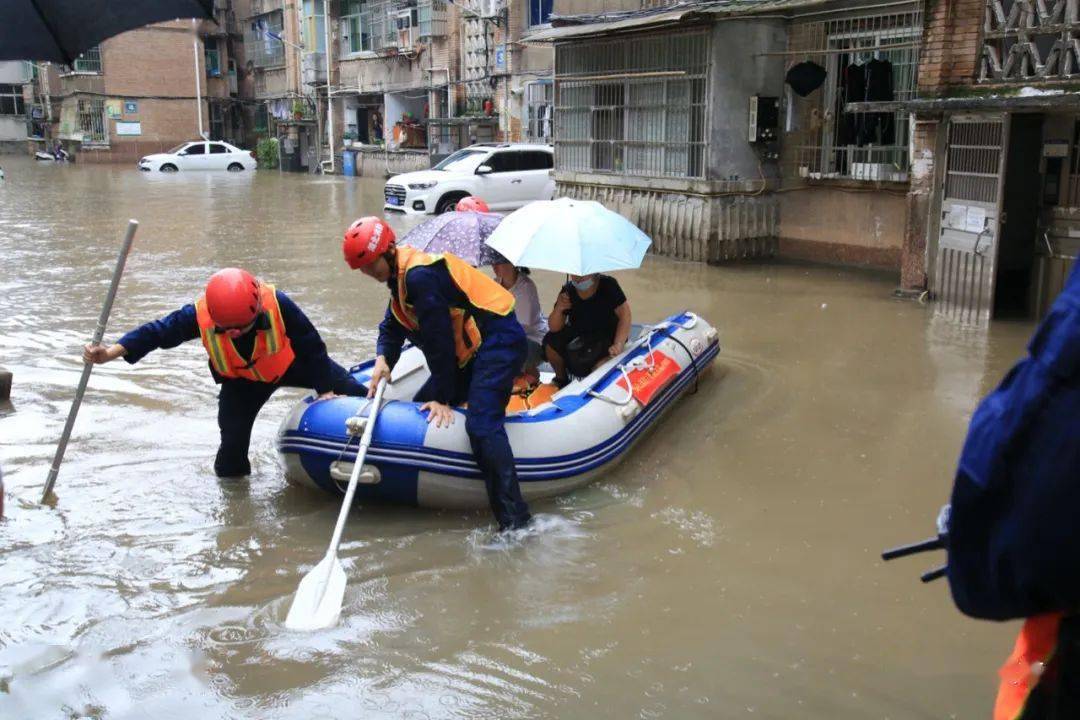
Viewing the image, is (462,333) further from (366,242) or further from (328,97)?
(328,97)

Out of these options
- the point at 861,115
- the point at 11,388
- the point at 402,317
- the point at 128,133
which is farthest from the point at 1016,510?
the point at 128,133

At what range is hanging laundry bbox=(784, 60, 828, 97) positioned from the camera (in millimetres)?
12289

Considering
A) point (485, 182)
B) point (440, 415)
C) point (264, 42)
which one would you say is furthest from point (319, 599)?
point (264, 42)

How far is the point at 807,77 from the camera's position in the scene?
12281 millimetres

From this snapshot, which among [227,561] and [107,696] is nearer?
[107,696]

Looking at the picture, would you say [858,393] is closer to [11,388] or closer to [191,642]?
[191,642]

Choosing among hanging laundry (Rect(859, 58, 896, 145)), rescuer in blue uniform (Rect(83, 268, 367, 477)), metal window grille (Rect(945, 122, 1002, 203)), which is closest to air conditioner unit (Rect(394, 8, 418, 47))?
hanging laundry (Rect(859, 58, 896, 145))

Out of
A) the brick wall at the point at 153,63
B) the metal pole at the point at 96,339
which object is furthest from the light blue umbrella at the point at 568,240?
the brick wall at the point at 153,63

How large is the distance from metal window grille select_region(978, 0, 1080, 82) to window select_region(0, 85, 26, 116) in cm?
5017

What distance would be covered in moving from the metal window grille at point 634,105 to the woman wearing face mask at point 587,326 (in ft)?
21.9

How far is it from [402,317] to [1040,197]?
22.8 feet

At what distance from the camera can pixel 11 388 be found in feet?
25.7

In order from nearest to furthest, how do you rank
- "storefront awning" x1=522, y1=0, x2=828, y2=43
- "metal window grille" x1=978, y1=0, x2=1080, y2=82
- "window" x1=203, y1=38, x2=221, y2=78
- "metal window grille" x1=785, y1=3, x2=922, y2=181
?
"metal window grille" x1=978, y1=0, x2=1080, y2=82 < "storefront awning" x1=522, y1=0, x2=828, y2=43 < "metal window grille" x1=785, y1=3, x2=922, y2=181 < "window" x1=203, y1=38, x2=221, y2=78

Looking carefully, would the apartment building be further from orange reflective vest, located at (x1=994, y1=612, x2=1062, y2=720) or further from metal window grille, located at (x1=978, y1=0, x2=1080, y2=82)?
orange reflective vest, located at (x1=994, y1=612, x2=1062, y2=720)
